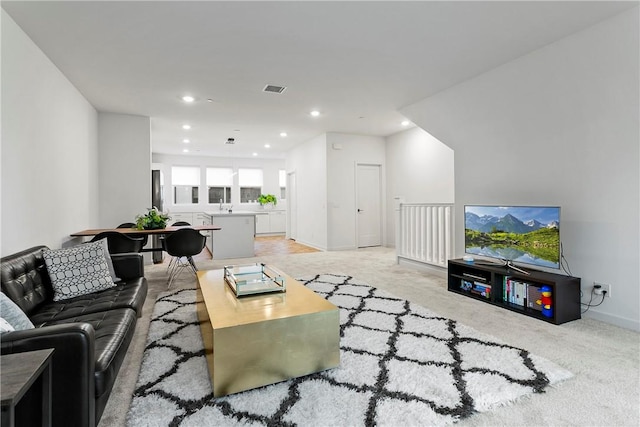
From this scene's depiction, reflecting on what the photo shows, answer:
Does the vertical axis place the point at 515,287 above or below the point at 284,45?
below

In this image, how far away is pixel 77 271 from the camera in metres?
2.53

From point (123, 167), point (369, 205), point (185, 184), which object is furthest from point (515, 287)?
point (185, 184)

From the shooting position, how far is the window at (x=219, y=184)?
10.5 metres

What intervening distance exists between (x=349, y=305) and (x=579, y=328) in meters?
1.97

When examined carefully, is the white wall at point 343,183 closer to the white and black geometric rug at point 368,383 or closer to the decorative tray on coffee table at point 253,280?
the decorative tray on coffee table at point 253,280

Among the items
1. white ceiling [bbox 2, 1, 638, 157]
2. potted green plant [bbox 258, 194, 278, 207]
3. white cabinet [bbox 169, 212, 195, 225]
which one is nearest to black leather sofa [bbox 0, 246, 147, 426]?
white ceiling [bbox 2, 1, 638, 157]

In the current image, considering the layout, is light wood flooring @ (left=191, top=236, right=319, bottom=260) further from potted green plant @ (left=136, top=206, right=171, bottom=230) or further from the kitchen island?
potted green plant @ (left=136, top=206, right=171, bottom=230)

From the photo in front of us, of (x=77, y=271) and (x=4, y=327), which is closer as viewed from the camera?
(x=4, y=327)

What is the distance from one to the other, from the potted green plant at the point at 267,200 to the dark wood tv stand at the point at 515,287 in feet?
25.2

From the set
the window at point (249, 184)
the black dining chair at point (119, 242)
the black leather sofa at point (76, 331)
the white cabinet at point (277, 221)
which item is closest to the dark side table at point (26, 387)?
the black leather sofa at point (76, 331)

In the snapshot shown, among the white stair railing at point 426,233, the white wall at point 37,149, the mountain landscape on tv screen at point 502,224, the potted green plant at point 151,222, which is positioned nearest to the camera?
the white wall at point 37,149

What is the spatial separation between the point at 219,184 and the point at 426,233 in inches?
298

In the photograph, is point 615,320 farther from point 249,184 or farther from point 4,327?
point 249,184

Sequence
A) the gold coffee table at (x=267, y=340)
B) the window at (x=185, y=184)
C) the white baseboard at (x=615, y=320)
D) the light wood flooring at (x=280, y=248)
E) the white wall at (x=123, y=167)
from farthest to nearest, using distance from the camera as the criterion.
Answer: the window at (x=185, y=184) → the light wood flooring at (x=280, y=248) → the white wall at (x=123, y=167) → the white baseboard at (x=615, y=320) → the gold coffee table at (x=267, y=340)
